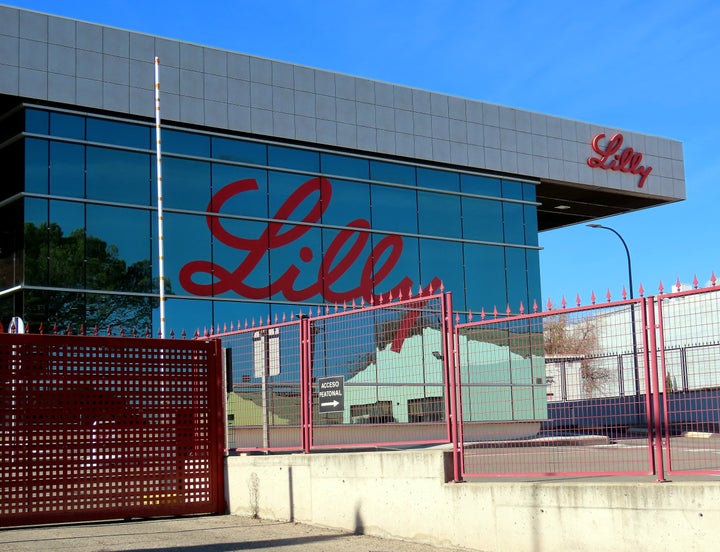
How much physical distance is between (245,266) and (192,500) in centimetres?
1266

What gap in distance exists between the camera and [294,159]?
2822 centimetres

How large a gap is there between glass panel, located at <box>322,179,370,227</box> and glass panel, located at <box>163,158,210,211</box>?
12.1ft

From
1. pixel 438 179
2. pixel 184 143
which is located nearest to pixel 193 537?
pixel 184 143

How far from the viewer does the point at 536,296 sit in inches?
1283

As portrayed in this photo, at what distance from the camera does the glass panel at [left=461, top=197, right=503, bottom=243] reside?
31.6m

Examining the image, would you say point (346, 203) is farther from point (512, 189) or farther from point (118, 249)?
point (118, 249)

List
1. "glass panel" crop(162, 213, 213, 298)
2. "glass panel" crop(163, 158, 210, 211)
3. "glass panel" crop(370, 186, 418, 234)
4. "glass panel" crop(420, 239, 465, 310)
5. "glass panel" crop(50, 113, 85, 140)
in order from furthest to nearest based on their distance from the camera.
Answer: "glass panel" crop(420, 239, 465, 310), "glass panel" crop(370, 186, 418, 234), "glass panel" crop(163, 158, 210, 211), "glass panel" crop(162, 213, 213, 298), "glass panel" crop(50, 113, 85, 140)

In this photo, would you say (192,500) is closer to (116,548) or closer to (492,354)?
(116,548)

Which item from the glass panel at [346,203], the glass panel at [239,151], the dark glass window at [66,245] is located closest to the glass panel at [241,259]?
the glass panel at [239,151]

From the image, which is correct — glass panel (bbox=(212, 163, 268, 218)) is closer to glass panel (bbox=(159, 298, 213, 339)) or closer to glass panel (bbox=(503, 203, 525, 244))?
glass panel (bbox=(159, 298, 213, 339))

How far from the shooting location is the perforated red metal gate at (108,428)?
13.5 metres

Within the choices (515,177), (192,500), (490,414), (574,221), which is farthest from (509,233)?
(490,414)

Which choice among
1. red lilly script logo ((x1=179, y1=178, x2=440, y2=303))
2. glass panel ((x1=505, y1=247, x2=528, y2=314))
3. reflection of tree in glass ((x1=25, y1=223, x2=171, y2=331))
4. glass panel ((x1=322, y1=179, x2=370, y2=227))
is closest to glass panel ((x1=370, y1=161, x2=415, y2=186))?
glass panel ((x1=322, y1=179, x2=370, y2=227))

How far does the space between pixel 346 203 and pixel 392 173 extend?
189cm
